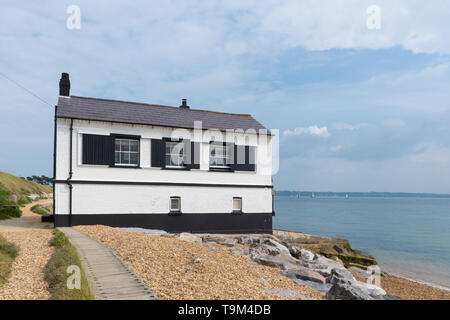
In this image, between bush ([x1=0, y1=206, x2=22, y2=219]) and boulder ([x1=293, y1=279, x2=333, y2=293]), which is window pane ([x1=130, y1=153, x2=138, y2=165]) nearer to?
bush ([x1=0, y1=206, x2=22, y2=219])

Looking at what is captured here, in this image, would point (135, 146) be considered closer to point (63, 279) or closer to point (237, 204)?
point (237, 204)

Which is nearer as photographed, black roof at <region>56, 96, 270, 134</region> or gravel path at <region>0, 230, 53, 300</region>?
gravel path at <region>0, 230, 53, 300</region>

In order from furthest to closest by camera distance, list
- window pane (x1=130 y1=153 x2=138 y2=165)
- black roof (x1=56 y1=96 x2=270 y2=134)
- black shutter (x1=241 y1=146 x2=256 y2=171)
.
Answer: black shutter (x1=241 y1=146 x2=256 y2=171)
window pane (x1=130 y1=153 x2=138 y2=165)
black roof (x1=56 y1=96 x2=270 y2=134)

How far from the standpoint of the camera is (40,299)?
629 cm

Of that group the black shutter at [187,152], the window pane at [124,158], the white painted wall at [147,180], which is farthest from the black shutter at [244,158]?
the window pane at [124,158]

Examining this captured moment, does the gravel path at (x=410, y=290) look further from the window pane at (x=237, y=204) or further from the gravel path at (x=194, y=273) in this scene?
the gravel path at (x=194, y=273)

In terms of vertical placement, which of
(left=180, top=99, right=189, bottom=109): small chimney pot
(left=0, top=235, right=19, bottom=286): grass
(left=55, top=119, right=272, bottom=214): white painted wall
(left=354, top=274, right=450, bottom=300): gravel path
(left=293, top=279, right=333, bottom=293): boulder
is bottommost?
(left=354, top=274, right=450, bottom=300): gravel path

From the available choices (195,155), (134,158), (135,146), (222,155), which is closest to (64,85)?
(135,146)

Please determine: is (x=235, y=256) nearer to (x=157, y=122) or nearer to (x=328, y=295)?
(x=328, y=295)

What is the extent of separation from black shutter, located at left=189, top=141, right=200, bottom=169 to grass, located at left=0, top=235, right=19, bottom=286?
11.4 meters

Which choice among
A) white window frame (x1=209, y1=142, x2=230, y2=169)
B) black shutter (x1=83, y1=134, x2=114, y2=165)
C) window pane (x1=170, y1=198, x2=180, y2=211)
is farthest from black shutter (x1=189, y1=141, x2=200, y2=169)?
black shutter (x1=83, y1=134, x2=114, y2=165)

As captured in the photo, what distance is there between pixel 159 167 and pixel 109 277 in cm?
1275

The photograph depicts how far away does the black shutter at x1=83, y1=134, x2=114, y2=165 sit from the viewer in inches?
736
